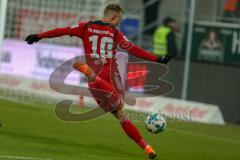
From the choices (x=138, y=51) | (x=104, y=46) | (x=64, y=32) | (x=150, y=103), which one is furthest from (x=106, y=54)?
(x=150, y=103)

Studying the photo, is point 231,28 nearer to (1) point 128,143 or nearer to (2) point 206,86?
(2) point 206,86

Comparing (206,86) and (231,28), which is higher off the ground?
(231,28)

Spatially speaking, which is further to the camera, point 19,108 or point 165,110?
point 165,110

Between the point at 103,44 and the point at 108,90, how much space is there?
69cm

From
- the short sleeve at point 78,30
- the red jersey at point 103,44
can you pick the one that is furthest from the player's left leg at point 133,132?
the short sleeve at point 78,30

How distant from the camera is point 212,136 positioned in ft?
60.1

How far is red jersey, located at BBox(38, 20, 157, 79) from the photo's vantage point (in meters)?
12.9

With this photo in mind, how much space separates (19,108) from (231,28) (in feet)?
23.3

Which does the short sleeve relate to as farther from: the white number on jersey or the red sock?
the red sock

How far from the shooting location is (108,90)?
41.8ft

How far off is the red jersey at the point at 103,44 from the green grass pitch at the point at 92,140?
1.31 m

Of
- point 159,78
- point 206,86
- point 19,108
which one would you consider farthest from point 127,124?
point 206,86

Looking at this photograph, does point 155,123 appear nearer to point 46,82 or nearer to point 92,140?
point 92,140

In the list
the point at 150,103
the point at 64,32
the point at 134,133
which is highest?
the point at 64,32
